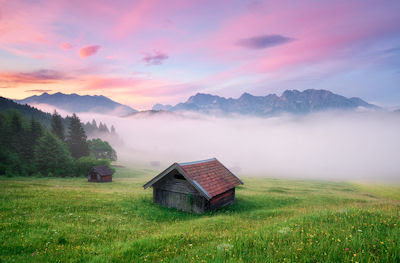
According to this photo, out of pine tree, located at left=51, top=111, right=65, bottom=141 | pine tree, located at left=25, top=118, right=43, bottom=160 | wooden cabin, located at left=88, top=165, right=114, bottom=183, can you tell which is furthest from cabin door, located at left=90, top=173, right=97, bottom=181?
pine tree, located at left=51, top=111, right=65, bottom=141

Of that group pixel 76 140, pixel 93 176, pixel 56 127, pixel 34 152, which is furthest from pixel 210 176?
pixel 56 127

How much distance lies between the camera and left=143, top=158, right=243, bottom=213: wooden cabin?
17953 mm

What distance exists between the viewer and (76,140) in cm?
7612

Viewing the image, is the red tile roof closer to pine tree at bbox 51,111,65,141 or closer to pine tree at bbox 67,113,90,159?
pine tree at bbox 67,113,90,159

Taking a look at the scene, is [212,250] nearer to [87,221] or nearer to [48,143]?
[87,221]

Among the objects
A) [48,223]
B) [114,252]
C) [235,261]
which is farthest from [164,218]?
[235,261]

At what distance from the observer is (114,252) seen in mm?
6996

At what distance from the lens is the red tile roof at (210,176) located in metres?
18.2

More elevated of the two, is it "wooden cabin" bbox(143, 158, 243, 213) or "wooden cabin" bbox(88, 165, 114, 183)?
"wooden cabin" bbox(143, 158, 243, 213)

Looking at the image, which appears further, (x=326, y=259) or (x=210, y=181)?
(x=210, y=181)

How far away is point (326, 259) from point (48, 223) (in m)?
14.2

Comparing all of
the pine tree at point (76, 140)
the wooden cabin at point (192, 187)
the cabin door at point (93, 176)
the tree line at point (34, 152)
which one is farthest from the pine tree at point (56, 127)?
the wooden cabin at point (192, 187)

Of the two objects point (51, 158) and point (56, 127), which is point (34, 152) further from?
point (56, 127)

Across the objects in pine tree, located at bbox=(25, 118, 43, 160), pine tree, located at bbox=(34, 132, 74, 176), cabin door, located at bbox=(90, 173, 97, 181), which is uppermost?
pine tree, located at bbox=(25, 118, 43, 160)
